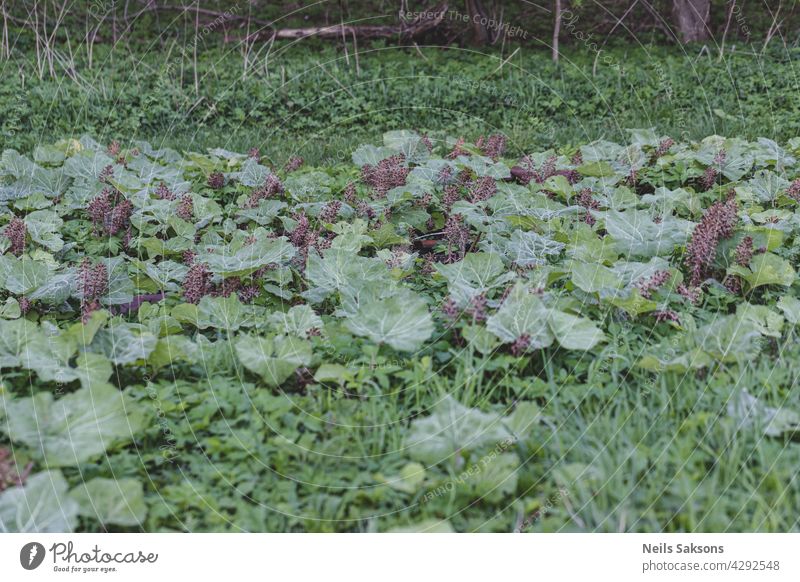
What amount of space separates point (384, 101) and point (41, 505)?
6.97 metres

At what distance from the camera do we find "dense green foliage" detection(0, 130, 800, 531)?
185 centimetres

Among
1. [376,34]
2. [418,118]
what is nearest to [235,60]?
[376,34]

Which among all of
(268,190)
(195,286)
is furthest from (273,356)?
(268,190)

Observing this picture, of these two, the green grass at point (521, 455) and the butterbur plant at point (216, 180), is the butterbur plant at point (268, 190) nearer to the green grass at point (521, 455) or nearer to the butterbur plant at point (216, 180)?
the butterbur plant at point (216, 180)

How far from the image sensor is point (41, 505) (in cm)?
179

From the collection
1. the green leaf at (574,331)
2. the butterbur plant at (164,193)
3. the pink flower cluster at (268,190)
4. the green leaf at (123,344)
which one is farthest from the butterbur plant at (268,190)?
the green leaf at (574,331)

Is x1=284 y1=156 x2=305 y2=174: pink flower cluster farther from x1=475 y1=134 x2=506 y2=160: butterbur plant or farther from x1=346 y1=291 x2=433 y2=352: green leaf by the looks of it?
x1=346 y1=291 x2=433 y2=352: green leaf

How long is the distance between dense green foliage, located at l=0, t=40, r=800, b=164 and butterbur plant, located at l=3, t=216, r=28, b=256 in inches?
105

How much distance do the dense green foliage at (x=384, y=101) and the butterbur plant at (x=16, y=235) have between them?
266 cm

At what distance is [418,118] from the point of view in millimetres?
7797

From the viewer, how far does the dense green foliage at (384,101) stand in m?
6.85

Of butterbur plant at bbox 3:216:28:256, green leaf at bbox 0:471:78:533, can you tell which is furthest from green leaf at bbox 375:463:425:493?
butterbur plant at bbox 3:216:28:256
